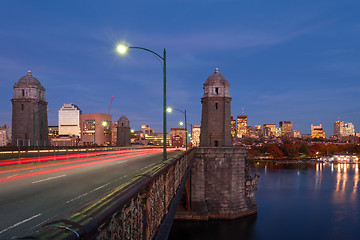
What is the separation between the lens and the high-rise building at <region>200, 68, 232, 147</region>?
46.9 m

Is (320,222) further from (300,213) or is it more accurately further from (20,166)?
(20,166)

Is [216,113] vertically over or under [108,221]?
over

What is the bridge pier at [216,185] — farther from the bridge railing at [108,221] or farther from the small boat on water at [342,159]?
the small boat on water at [342,159]

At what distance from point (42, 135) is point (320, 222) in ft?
172

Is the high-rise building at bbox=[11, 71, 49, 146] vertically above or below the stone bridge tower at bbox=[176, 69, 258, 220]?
above

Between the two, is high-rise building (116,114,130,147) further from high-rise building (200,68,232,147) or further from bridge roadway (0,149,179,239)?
bridge roadway (0,149,179,239)

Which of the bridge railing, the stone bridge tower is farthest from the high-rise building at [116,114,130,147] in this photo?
the bridge railing

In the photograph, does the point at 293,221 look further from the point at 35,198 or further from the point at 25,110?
the point at 25,110

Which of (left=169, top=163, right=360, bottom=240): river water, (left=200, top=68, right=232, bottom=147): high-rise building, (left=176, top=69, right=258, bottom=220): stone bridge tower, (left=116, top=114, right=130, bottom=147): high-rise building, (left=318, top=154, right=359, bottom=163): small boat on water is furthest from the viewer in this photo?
(left=318, top=154, right=359, bottom=163): small boat on water

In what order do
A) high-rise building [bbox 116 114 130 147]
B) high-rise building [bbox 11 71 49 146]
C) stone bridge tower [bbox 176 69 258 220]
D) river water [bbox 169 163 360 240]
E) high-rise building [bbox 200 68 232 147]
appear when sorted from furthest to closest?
high-rise building [bbox 116 114 130 147] → high-rise building [bbox 200 68 232 147] → high-rise building [bbox 11 71 49 146] → stone bridge tower [bbox 176 69 258 220] → river water [bbox 169 163 360 240]

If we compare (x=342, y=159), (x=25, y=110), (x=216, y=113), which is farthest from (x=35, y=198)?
(x=342, y=159)

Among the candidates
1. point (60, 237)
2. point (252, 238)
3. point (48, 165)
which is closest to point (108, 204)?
point (60, 237)

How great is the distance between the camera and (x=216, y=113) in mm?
47062

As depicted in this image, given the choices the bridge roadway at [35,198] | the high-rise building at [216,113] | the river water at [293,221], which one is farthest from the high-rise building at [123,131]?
the bridge roadway at [35,198]
